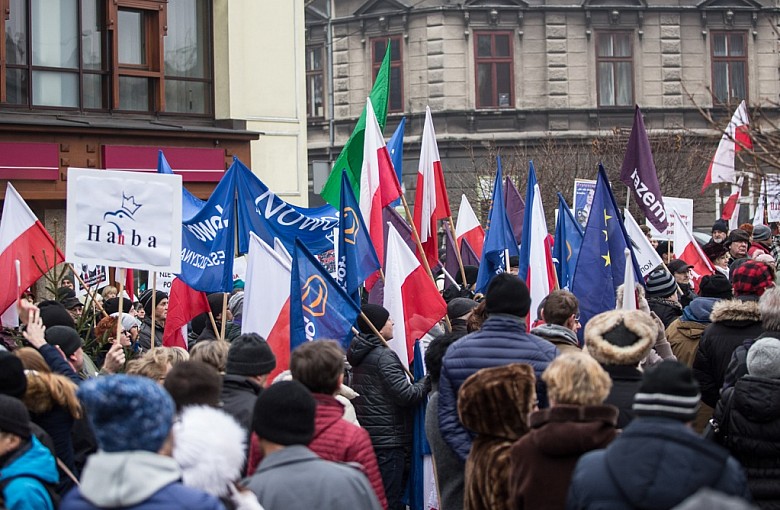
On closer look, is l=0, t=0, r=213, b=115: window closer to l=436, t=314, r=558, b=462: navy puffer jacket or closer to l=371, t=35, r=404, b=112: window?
l=436, t=314, r=558, b=462: navy puffer jacket

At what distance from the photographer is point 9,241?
9.84 metres

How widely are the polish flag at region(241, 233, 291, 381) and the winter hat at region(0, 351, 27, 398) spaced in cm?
304

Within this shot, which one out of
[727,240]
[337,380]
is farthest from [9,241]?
[727,240]

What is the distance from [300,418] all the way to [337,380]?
0.84m

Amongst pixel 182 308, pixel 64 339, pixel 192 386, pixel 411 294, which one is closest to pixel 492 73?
pixel 182 308

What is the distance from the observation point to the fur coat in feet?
19.0

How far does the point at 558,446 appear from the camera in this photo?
499 centimetres

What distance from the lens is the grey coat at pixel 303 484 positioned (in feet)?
15.8

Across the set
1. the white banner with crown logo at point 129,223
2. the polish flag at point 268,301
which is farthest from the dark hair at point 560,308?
the white banner with crown logo at point 129,223

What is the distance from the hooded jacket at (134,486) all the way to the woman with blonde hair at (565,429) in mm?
1583

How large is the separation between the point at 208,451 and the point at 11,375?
5.17ft

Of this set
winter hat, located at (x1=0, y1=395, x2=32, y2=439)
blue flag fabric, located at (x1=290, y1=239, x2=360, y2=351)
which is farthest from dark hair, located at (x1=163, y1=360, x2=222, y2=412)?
blue flag fabric, located at (x1=290, y1=239, x2=360, y2=351)

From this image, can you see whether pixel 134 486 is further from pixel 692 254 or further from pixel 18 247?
pixel 692 254

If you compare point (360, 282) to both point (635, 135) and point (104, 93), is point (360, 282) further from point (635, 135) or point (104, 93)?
point (104, 93)
